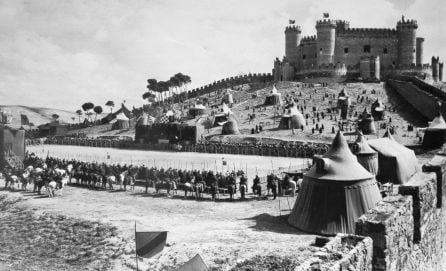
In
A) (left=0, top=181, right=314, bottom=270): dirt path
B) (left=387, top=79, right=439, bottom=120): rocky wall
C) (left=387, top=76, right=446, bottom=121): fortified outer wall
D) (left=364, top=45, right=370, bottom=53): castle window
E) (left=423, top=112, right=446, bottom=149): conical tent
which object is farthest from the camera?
(left=364, top=45, right=370, bottom=53): castle window

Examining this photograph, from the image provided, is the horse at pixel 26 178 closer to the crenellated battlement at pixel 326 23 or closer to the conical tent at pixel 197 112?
the conical tent at pixel 197 112

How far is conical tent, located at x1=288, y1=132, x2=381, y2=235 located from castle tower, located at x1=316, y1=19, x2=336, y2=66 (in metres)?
75.1

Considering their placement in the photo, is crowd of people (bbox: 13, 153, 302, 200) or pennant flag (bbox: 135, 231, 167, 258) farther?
crowd of people (bbox: 13, 153, 302, 200)

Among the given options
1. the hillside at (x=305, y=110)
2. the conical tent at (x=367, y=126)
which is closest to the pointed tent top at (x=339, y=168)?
the hillside at (x=305, y=110)

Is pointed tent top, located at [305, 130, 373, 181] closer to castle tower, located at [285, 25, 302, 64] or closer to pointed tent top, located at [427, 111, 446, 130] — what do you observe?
pointed tent top, located at [427, 111, 446, 130]

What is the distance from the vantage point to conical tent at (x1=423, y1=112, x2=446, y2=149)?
36188 mm

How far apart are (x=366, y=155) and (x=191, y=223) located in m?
10.2

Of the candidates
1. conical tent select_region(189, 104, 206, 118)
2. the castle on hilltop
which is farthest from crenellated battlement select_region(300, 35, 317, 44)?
conical tent select_region(189, 104, 206, 118)

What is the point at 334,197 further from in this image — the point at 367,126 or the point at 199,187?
the point at 367,126

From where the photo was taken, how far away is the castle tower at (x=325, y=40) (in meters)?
89.8

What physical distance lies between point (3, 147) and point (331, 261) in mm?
36155

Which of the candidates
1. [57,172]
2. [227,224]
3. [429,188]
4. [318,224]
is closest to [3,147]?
[57,172]

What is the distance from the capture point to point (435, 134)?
36.6 meters

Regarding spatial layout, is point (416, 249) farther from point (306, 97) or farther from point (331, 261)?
point (306, 97)
